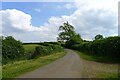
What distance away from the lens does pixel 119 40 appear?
120 feet

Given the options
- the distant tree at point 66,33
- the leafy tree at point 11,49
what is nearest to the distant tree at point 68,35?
the distant tree at point 66,33

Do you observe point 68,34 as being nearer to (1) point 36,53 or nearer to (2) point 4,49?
(1) point 36,53

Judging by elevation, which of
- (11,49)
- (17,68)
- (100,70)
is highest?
(11,49)

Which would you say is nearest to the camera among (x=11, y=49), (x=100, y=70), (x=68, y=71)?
(x=68, y=71)

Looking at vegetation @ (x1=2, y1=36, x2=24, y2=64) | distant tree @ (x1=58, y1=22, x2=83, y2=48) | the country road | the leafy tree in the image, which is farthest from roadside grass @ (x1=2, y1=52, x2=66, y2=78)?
distant tree @ (x1=58, y1=22, x2=83, y2=48)

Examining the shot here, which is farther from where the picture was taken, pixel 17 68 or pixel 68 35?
pixel 68 35

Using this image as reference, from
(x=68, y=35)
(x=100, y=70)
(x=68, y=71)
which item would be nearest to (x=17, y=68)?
(x=68, y=71)

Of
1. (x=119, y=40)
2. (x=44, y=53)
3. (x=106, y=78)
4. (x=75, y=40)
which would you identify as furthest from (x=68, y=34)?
(x=106, y=78)

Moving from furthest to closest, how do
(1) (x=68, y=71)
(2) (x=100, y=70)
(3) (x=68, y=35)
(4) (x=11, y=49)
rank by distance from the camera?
(3) (x=68, y=35)
(4) (x=11, y=49)
(2) (x=100, y=70)
(1) (x=68, y=71)

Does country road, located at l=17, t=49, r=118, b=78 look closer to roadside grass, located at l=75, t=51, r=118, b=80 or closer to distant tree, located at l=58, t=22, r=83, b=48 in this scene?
roadside grass, located at l=75, t=51, r=118, b=80

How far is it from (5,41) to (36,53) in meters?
15.6

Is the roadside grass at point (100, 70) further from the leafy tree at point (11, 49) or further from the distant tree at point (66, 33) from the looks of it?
the distant tree at point (66, 33)

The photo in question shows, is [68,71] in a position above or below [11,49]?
below

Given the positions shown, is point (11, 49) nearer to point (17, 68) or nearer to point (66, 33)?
point (17, 68)
